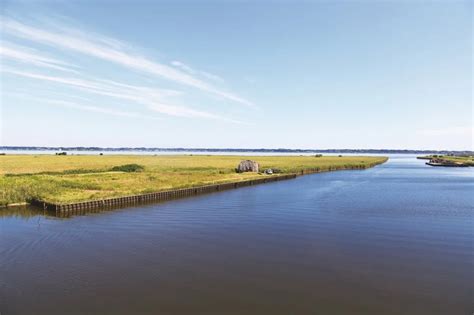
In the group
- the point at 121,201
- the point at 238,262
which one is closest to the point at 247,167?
the point at 121,201

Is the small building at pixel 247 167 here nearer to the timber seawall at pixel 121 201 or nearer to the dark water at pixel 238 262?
the timber seawall at pixel 121 201

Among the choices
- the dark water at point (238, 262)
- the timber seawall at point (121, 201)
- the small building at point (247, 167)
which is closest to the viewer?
the dark water at point (238, 262)

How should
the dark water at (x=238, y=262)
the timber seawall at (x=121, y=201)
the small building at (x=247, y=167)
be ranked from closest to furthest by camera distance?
1. the dark water at (x=238, y=262)
2. the timber seawall at (x=121, y=201)
3. the small building at (x=247, y=167)

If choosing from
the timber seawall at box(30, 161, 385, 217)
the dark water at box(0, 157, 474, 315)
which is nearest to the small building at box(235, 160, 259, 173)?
the timber seawall at box(30, 161, 385, 217)

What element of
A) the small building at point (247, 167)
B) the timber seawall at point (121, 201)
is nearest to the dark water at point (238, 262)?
the timber seawall at point (121, 201)

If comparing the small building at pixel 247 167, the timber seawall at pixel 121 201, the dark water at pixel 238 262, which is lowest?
the dark water at pixel 238 262

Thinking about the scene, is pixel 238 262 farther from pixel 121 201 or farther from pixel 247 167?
pixel 247 167

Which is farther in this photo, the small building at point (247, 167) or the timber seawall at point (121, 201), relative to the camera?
the small building at point (247, 167)

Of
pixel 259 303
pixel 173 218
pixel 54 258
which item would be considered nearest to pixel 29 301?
pixel 54 258

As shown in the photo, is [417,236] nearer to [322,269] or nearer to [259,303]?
[322,269]
